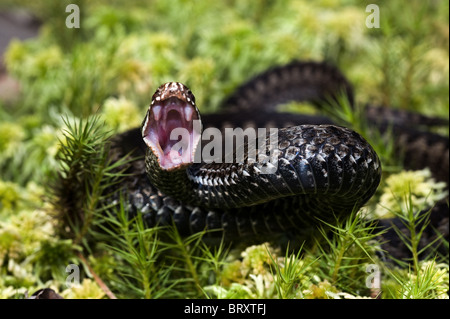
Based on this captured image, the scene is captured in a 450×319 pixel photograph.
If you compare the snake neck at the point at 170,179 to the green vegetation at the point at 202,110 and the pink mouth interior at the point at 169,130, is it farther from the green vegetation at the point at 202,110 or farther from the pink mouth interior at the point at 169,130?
the green vegetation at the point at 202,110

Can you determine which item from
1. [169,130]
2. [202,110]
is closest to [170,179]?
[169,130]

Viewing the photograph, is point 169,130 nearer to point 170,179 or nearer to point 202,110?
point 170,179

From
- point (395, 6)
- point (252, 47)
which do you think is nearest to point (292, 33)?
point (252, 47)

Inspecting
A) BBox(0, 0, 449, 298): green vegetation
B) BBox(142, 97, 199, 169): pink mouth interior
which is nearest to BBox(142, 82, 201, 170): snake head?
BBox(142, 97, 199, 169): pink mouth interior

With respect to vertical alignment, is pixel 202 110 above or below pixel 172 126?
above

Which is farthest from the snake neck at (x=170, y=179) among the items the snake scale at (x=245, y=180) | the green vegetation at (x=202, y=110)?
the green vegetation at (x=202, y=110)

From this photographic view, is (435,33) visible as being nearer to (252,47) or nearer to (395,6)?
(395,6)
